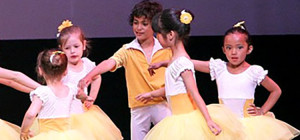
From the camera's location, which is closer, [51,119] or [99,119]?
[51,119]

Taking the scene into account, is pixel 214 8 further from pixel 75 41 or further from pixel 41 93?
pixel 41 93

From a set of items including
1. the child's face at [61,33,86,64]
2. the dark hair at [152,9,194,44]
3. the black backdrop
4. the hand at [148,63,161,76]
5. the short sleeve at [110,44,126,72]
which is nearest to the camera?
the dark hair at [152,9,194,44]

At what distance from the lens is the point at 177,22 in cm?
341

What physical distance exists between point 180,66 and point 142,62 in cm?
77

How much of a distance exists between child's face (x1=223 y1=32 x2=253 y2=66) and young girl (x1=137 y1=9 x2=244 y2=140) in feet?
1.28

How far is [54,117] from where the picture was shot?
346cm

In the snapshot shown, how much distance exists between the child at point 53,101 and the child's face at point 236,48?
0.94 meters

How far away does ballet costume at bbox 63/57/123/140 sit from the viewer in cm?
374

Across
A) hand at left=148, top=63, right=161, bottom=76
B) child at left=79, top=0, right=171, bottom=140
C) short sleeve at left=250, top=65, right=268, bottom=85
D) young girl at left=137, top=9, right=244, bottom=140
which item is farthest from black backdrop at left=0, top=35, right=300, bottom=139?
young girl at left=137, top=9, right=244, bottom=140

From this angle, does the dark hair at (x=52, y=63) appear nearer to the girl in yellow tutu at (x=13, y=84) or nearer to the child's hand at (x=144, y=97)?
the girl in yellow tutu at (x=13, y=84)

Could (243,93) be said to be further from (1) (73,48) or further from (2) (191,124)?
(1) (73,48)

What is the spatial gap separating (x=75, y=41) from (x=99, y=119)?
503mm

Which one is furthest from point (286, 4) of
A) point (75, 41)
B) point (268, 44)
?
point (75, 41)

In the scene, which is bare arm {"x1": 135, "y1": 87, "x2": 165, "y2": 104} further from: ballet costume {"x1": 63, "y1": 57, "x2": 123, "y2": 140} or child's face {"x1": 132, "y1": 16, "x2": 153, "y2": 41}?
child's face {"x1": 132, "y1": 16, "x2": 153, "y2": 41}
